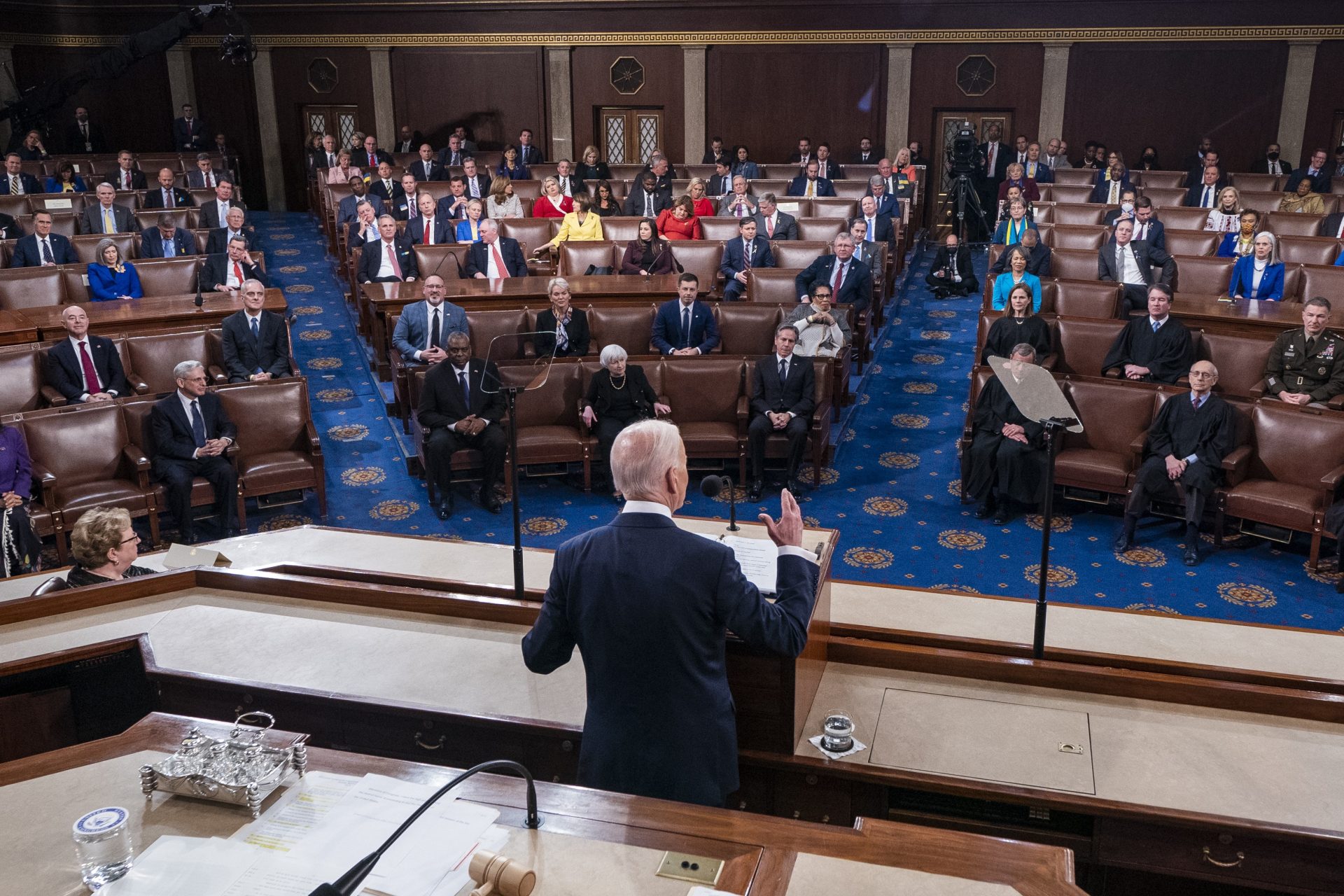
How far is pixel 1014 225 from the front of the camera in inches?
404

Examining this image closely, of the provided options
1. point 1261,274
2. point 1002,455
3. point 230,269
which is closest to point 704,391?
point 1002,455

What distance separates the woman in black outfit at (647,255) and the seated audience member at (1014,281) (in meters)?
2.53

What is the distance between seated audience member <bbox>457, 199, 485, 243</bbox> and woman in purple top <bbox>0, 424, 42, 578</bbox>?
471 centimetres

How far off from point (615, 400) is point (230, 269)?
3.75 m

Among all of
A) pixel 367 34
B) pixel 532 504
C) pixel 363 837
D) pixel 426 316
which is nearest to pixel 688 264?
pixel 426 316

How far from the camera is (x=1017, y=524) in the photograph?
660cm

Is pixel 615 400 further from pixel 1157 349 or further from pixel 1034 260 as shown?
pixel 1034 260

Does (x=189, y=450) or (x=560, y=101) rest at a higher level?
(x=560, y=101)

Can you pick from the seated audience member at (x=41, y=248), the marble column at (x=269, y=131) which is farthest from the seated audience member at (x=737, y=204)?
the marble column at (x=269, y=131)

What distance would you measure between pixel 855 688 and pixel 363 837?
1.46 m

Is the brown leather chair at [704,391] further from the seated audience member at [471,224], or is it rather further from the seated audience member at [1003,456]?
the seated audience member at [471,224]

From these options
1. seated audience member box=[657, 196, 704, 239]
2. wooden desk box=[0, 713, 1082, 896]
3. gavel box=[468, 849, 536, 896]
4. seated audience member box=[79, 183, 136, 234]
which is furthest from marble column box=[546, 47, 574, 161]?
A: gavel box=[468, 849, 536, 896]

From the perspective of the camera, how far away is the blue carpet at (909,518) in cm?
578

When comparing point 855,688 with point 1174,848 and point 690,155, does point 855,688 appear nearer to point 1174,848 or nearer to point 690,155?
point 1174,848
